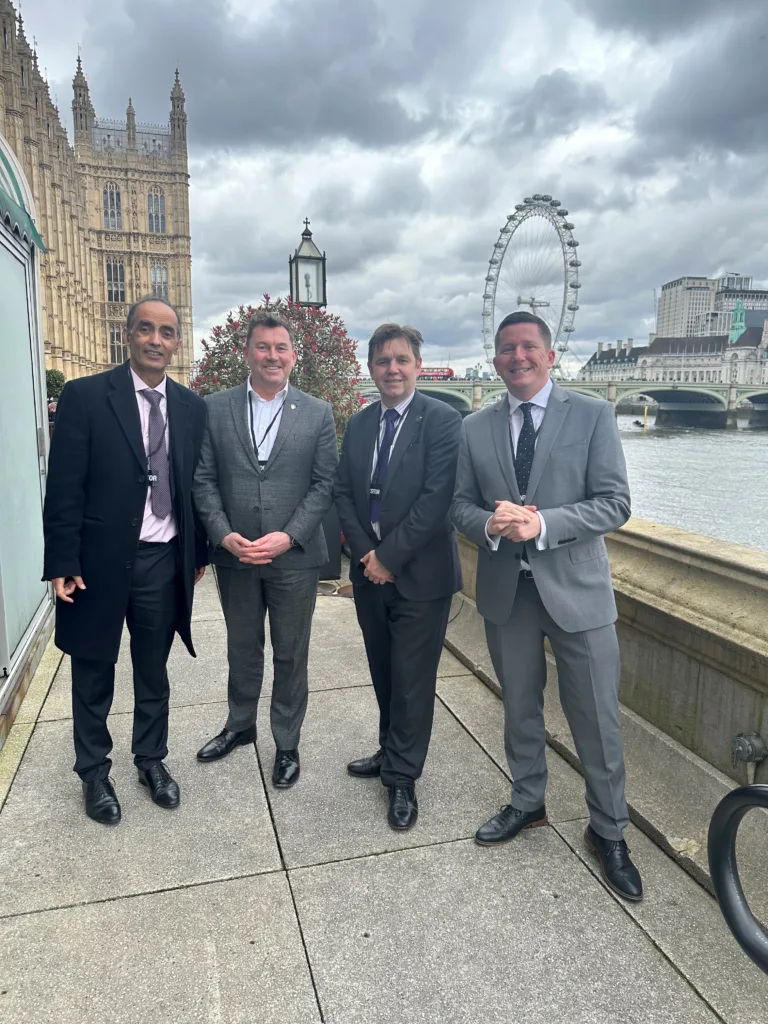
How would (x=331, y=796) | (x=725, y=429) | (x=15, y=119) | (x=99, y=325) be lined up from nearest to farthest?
(x=331, y=796), (x=15, y=119), (x=725, y=429), (x=99, y=325)

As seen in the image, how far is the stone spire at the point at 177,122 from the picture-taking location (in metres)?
79.8

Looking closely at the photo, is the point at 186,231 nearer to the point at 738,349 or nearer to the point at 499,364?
the point at 738,349

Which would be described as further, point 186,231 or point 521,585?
point 186,231

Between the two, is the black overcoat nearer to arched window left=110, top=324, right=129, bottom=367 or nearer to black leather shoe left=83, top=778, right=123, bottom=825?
black leather shoe left=83, top=778, right=123, bottom=825

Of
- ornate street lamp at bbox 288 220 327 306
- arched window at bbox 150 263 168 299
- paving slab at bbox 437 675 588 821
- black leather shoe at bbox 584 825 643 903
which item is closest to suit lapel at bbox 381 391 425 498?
paving slab at bbox 437 675 588 821

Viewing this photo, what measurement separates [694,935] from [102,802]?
2.12m

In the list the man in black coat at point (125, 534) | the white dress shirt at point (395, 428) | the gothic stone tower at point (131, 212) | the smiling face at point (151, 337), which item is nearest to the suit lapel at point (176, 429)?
the man in black coat at point (125, 534)

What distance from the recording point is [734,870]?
5.83 feet

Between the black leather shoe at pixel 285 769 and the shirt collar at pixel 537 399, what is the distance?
69.5 inches

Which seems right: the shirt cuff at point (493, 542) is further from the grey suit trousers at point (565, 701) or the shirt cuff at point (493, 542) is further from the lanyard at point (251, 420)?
the lanyard at point (251, 420)

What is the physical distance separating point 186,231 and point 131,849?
288 ft

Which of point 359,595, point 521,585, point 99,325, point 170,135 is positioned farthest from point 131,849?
point 170,135

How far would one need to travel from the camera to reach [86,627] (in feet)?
8.71

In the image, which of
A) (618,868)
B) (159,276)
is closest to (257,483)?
(618,868)
